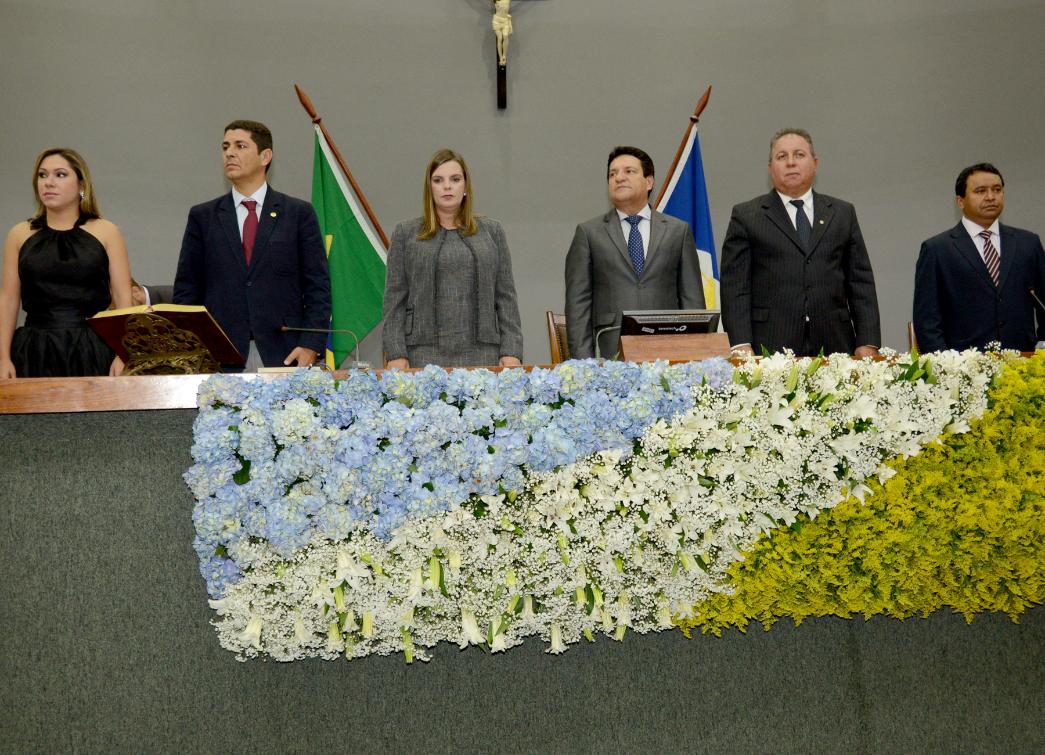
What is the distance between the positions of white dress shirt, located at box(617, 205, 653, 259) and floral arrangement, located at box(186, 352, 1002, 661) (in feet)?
4.84

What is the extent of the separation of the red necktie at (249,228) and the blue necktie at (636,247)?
138 centimetres

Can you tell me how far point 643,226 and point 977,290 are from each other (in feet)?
4.46

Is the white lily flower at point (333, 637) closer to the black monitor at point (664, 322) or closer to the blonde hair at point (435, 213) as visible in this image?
the black monitor at point (664, 322)

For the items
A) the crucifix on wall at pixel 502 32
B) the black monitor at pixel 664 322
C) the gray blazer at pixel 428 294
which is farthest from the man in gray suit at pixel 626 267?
the crucifix on wall at pixel 502 32

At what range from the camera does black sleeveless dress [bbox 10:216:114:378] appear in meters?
3.06

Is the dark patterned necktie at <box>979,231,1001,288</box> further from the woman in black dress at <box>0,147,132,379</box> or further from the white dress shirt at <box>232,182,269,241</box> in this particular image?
the woman in black dress at <box>0,147,132,379</box>

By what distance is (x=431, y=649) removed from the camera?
2158mm

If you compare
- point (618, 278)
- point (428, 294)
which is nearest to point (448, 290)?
point (428, 294)

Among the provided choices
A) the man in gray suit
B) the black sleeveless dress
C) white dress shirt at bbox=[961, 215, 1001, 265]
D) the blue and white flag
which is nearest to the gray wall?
the blue and white flag

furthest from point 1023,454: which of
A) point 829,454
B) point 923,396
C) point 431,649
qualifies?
point 431,649

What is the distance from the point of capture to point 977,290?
374 cm

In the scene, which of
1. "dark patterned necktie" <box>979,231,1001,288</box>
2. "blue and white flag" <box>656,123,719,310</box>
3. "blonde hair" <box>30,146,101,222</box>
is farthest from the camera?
"blue and white flag" <box>656,123,719,310</box>

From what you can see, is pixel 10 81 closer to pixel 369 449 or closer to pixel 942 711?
pixel 369 449

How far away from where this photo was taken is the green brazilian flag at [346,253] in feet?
15.0
